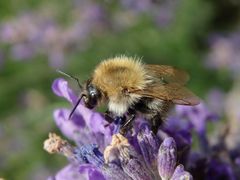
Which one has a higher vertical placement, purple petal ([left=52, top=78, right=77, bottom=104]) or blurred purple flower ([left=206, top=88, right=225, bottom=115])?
purple petal ([left=52, top=78, right=77, bottom=104])

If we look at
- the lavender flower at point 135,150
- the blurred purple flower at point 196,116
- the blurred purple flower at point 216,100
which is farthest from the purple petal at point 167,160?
the blurred purple flower at point 216,100

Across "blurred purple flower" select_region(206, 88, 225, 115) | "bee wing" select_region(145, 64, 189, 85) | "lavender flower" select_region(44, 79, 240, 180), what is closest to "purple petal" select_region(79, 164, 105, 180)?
"lavender flower" select_region(44, 79, 240, 180)

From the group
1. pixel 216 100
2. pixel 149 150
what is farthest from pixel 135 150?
pixel 216 100

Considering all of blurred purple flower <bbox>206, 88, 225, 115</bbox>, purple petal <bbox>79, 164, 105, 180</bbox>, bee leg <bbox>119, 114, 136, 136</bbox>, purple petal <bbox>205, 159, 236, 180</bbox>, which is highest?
bee leg <bbox>119, 114, 136, 136</bbox>

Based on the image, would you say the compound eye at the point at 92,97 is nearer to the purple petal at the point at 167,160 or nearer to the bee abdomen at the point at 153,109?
the bee abdomen at the point at 153,109

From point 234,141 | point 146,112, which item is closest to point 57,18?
A: point 234,141

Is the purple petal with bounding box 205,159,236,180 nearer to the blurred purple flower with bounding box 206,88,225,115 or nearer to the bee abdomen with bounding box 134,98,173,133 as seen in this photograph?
the bee abdomen with bounding box 134,98,173,133
